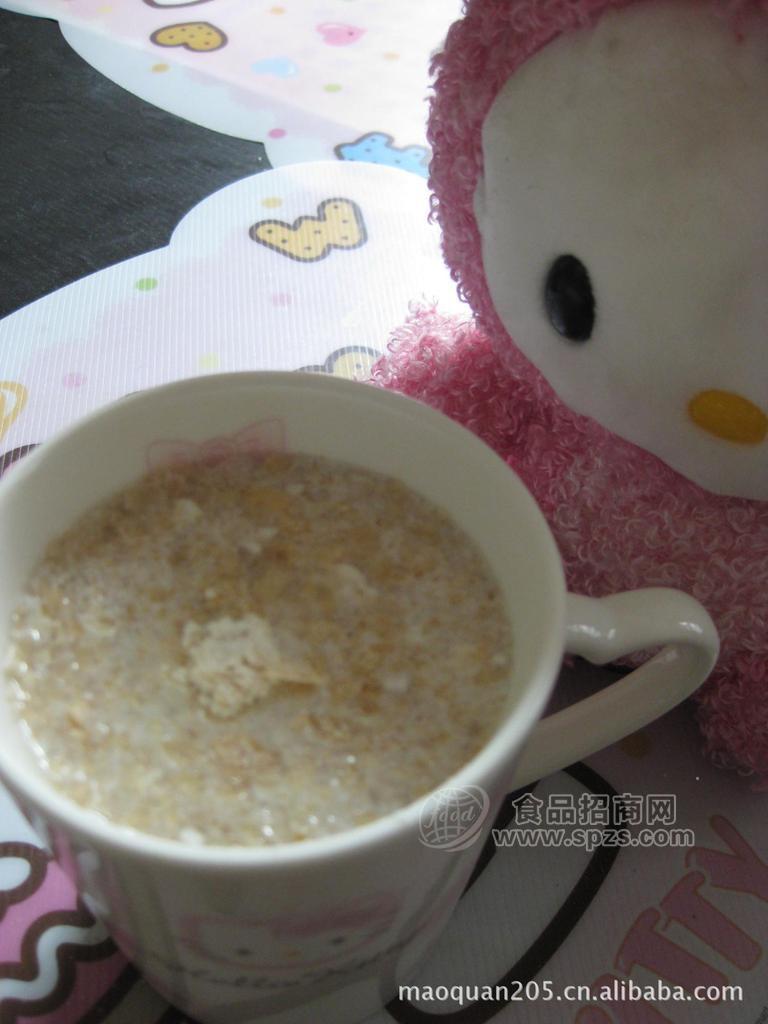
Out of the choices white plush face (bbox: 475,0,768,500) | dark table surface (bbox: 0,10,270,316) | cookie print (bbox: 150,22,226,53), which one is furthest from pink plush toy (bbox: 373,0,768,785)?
cookie print (bbox: 150,22,226,53)

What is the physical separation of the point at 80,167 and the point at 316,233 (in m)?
0.25

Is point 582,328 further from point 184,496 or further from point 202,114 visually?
point 202,114

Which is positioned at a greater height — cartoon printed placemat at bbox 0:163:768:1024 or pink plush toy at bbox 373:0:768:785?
pink plush toy at bbox 373:0:768:785

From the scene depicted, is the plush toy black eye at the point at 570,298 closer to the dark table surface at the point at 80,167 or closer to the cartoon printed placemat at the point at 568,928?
the cartoon printed placemat at the point at 568,928

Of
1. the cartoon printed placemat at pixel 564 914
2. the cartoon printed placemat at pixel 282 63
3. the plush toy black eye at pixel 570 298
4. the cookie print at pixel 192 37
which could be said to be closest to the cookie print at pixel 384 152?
the cartoon printed placemat at pixel 282 63

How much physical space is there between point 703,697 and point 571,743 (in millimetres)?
135

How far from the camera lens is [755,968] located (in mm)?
404

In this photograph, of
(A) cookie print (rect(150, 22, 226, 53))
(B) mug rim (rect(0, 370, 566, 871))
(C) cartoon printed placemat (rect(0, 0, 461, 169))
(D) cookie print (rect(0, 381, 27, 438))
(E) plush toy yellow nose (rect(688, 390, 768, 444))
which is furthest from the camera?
(A) cookie print (rect(150, 22, 226, 53))

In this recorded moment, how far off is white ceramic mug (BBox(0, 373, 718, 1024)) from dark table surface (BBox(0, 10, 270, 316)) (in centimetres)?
Result: 37

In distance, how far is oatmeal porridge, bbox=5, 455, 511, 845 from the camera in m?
→ 0.31

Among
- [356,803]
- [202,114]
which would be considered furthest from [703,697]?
[202,114]

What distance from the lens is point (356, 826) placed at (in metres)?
0.30

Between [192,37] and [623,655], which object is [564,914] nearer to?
[623,655]

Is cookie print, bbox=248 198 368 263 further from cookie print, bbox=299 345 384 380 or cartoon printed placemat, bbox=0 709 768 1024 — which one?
cartoon printed placemat, bbox=0 709 768 1024
